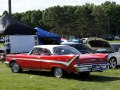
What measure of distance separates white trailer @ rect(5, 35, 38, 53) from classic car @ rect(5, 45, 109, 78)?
941 cm

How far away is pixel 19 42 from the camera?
2789 centimetres

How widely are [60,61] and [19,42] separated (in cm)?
1275

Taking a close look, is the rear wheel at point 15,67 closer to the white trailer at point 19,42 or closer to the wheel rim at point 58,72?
the wheel rim at point 58,72

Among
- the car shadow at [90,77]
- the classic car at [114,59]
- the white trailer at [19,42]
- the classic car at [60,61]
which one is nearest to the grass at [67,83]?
the car shadow at [90,77]

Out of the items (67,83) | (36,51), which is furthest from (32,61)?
(67,83)

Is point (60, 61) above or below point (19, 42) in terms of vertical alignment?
below

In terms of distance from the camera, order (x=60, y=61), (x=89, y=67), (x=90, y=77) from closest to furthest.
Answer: (x=89, y=67) < (x=60, y=61) < (x=90, y=77)

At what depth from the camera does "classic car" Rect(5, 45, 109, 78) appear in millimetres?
15023

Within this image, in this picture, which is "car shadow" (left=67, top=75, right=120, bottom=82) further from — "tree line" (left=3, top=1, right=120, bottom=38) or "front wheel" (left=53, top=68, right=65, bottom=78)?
"tree line" (left=3, top=1, right=120, bottom=38)

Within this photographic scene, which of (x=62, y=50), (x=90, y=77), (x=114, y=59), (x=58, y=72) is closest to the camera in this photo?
(x=58, y=72)

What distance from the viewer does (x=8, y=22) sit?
2709 cm

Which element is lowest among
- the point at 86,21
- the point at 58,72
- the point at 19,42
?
the point at 58,72

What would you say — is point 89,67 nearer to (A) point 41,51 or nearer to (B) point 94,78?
(B) point 94,78

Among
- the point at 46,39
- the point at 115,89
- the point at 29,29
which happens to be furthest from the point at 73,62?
the point at 46,39
